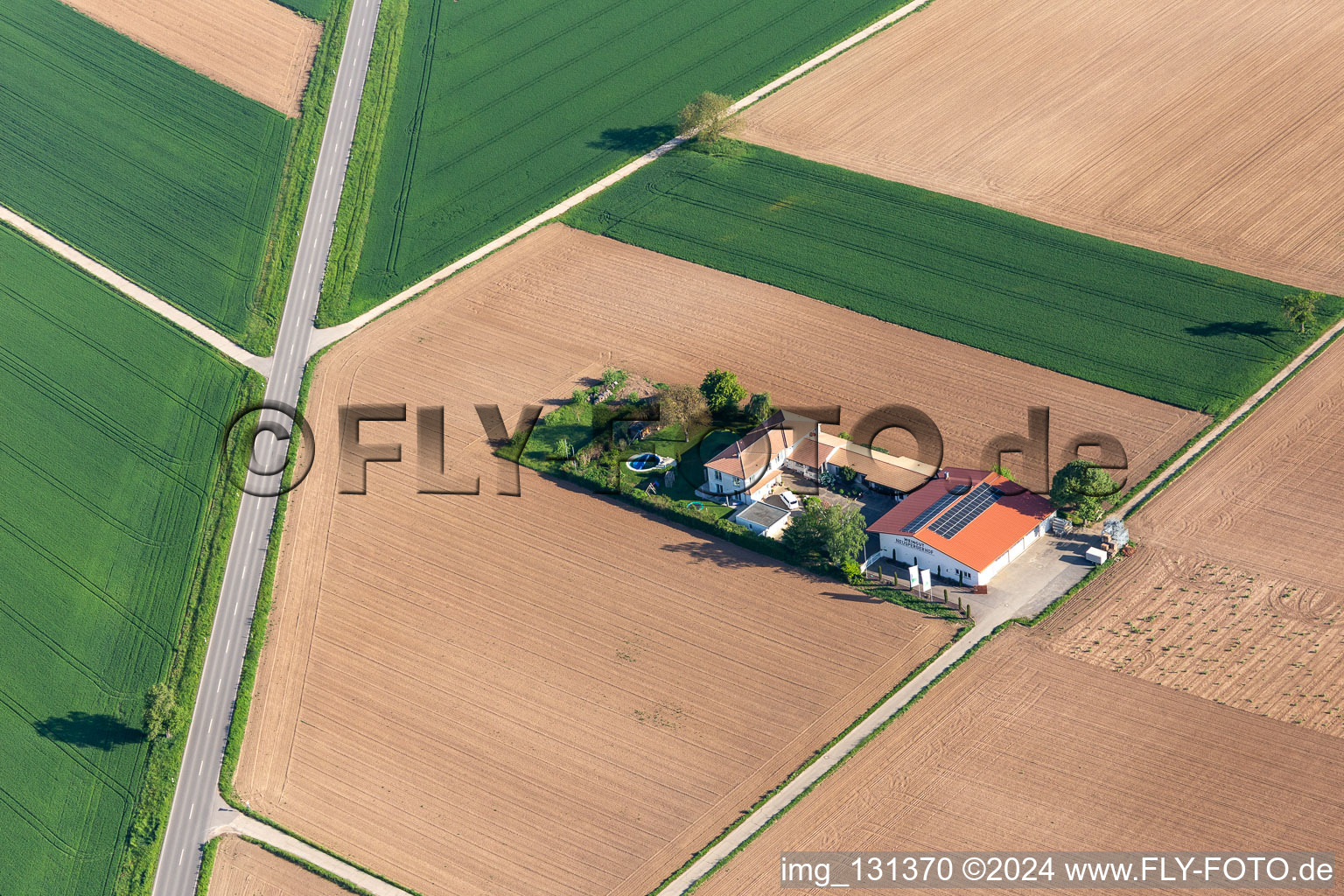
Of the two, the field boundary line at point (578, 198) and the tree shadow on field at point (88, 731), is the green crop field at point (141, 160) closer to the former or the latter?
the field boundary line at point (578, 198)

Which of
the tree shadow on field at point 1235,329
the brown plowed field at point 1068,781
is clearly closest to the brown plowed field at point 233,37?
the tree shadow on field at point 1235,329

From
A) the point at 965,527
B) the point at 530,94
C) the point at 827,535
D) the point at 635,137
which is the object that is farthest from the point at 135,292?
the point at 965,527

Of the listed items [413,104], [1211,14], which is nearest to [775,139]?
[413,104]

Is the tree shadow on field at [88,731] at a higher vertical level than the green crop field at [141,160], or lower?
lower

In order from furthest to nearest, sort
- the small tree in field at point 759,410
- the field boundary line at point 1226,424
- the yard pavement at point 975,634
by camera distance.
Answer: the small tree in field at point 759,410 → the field boundary line at point 1226,424 → the yard pavement at point 975,634

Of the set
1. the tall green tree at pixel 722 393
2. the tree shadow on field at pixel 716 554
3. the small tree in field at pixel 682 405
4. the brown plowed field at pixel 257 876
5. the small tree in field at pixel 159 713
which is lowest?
the brown plowed field at pixel 257 876

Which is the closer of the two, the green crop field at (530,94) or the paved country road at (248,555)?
the paved country road at (248,555)

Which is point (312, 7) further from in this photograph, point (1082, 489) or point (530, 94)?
point (1082, 489)
